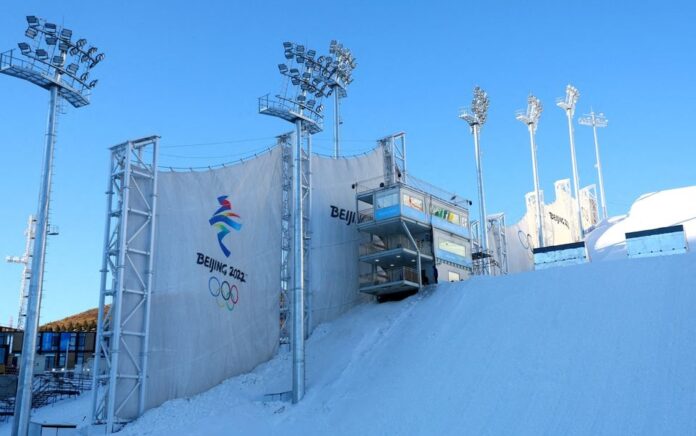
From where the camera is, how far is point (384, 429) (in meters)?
25.4

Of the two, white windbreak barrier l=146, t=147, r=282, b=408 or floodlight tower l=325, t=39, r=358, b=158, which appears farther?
floodlight tower l=325, t=39, r=358, b=158

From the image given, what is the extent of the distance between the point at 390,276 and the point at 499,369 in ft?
39.3

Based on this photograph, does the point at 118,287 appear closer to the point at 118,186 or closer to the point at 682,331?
the point at 118,186

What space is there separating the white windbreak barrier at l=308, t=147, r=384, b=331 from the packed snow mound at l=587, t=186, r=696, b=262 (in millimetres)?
19789

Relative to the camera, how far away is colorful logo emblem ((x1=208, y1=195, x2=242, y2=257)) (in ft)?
112

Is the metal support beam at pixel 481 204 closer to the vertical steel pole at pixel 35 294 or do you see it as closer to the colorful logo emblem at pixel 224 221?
the colorful logo emblem at pixel 224 221

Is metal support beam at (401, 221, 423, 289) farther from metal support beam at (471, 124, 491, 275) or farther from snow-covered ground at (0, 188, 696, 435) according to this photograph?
metal support beam at (471, 124, 491, 275)

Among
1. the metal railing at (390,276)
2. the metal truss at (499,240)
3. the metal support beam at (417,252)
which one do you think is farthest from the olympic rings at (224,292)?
the metal truss at (499,240)

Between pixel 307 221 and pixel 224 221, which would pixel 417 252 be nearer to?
pixel 307 221

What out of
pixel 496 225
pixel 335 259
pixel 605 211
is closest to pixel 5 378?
pixel 335 259

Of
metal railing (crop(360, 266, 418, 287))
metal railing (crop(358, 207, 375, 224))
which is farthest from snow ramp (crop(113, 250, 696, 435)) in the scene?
metal railing (crop(358, 207, 375, 224))

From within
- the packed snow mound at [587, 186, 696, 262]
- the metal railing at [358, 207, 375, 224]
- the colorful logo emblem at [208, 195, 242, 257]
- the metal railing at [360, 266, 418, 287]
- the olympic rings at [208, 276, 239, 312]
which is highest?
the packed snow mound at [587, 186, 696, 262]

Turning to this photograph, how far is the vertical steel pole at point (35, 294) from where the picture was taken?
2530 centimetres

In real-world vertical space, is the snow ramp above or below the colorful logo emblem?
below
